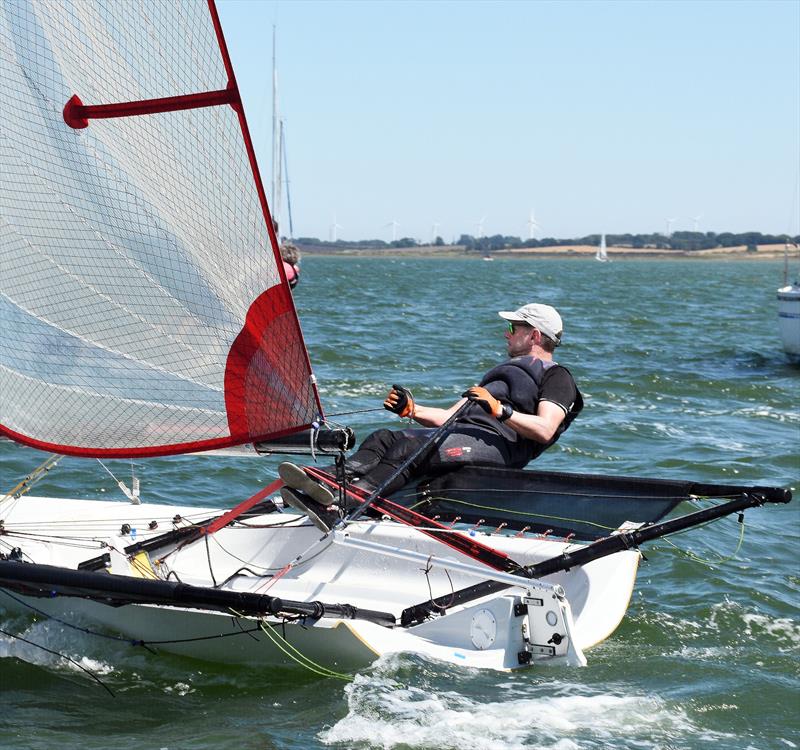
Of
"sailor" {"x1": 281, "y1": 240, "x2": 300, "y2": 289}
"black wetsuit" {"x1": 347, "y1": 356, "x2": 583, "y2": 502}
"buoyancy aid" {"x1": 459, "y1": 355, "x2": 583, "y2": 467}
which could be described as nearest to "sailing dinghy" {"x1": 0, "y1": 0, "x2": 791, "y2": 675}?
"black wetsuit" {"x1": 347, "y1": 356, "x2": 583, "y2": 502}

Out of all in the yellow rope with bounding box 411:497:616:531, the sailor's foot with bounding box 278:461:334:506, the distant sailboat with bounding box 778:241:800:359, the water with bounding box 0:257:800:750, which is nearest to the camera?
the water with bounding box 0:257:800:750

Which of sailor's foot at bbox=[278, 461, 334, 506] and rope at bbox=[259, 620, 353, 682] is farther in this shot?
sailor's foot at bbox=[278, 461, 334, 506]

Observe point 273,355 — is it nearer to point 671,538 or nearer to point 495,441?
→ point 495,441

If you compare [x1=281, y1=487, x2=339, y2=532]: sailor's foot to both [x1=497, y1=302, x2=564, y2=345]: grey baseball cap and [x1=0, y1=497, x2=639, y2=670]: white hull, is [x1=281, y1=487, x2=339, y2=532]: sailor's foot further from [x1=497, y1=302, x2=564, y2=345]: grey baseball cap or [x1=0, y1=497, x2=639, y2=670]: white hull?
[x1=497, y1=302, x2=564, y2=345]: grey baseball cap

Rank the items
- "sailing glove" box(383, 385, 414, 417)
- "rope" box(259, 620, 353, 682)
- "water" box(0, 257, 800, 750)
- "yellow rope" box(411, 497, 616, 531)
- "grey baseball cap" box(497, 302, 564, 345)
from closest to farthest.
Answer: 1. "water" box(0, 257, 800, 750)
2. "rope" box(259, 620, 353, 682)
3. "sailing glove" box(383, 385, 414, 417)
4. "yellow rope" box(411, 497, 616, 531)
5. "grey baseball cap" box(497, 302, 564, 345)

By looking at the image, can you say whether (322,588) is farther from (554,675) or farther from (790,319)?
(790,319)

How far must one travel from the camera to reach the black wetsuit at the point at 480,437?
17.8 feet

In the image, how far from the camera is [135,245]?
486 centimetres

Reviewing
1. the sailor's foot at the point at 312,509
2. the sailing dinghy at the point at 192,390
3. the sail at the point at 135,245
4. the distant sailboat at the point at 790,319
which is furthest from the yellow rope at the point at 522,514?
the distant sailboat at the point at 790,319

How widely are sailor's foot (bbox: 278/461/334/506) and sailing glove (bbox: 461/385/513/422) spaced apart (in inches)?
28.7

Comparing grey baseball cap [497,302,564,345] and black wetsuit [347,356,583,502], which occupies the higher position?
grey baseball cap [497,302,564,345]

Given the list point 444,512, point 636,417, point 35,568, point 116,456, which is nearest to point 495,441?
point 444,512

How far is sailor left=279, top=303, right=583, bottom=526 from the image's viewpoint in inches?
212

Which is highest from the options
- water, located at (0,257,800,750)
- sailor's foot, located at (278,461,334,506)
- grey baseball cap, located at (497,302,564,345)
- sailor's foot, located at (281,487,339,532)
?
grey baseball cap, located at (497,302,564,345)
